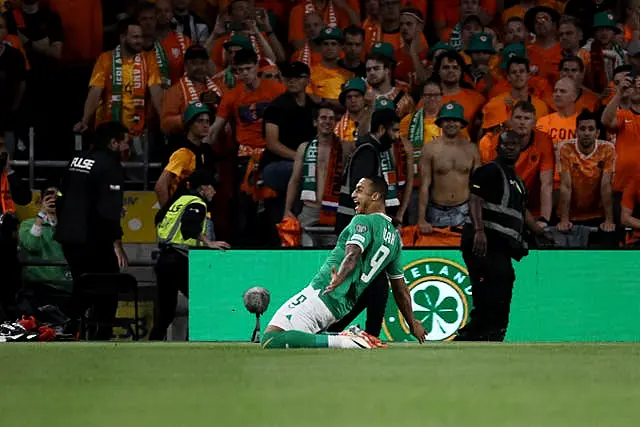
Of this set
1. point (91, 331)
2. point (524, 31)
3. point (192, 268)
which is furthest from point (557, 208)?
point (91, 331)

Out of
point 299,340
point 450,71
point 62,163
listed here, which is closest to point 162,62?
point 62,163

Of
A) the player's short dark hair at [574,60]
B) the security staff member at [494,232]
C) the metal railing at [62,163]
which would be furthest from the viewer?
the metal railing at [62,163]

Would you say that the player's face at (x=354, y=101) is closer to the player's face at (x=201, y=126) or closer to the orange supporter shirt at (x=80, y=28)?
the player's face at (x=201, y=126)

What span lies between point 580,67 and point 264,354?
24.1 ft

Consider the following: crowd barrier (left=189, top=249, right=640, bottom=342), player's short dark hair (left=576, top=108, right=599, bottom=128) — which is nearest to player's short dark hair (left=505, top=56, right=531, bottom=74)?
player's short dark hair (left=576, top=108, right=599, bottom=128)

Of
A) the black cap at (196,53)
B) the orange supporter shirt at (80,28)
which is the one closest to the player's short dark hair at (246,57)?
the black cap at (196,53)

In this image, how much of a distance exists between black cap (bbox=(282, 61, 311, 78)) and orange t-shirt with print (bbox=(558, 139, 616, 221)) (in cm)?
295

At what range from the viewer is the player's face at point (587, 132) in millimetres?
18172

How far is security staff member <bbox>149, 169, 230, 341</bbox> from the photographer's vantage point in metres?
17.4

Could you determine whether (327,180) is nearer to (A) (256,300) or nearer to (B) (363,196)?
(A) (256,300)

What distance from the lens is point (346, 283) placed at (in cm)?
1408

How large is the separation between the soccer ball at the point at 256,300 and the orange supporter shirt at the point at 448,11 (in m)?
5.63

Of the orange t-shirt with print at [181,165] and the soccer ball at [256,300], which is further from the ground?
the orange t-shirt with print at [181,165]

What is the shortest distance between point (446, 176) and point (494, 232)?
4.84 feet
